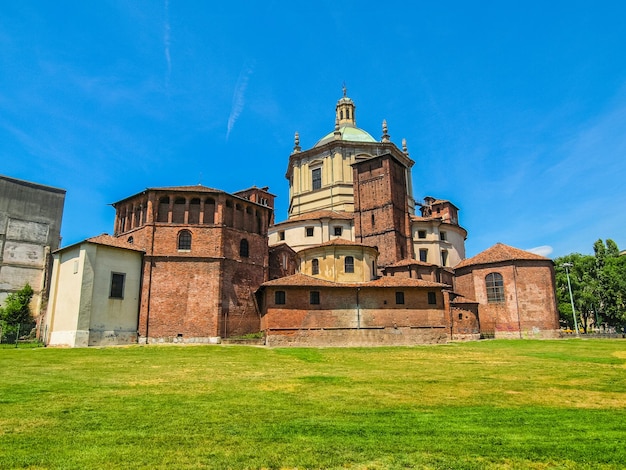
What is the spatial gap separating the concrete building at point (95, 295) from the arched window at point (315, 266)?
13770 millimetres

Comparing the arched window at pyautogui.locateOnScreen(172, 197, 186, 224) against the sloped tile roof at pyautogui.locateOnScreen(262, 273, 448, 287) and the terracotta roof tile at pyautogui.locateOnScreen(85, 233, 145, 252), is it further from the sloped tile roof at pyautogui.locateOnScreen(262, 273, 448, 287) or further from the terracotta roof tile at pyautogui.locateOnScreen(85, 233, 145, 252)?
the sloped tile roof at pyautogui.locateOnScreen(262, 273, 448, 287)

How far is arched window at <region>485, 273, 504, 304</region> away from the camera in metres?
42.9

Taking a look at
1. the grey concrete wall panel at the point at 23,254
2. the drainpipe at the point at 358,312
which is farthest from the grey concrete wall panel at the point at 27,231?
the drainpipe at the point at 358,312

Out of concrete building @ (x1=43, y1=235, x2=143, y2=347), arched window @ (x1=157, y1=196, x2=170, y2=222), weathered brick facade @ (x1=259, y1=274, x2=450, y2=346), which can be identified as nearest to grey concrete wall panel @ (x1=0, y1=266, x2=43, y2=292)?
concrete building @ (x1=43, y1=235, x2=143, y2=347)

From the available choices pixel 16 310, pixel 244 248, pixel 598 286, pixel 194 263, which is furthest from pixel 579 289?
pixel 16 310

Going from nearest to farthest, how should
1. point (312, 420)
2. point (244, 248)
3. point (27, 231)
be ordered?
point (312, 420) < point (244, 248) < point (27, 231)

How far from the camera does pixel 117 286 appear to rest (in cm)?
3288

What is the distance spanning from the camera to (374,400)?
9.59 metres

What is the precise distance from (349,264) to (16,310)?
32560mm

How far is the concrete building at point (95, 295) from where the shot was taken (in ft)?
101

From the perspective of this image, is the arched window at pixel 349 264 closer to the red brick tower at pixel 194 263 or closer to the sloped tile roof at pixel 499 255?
the red brick tower at pixel 194 263

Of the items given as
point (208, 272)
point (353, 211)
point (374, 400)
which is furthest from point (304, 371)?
point (353, 211)

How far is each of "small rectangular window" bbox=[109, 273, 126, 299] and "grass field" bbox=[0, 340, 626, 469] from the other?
18884 mm

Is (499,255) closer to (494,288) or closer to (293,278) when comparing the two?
(494,288)
